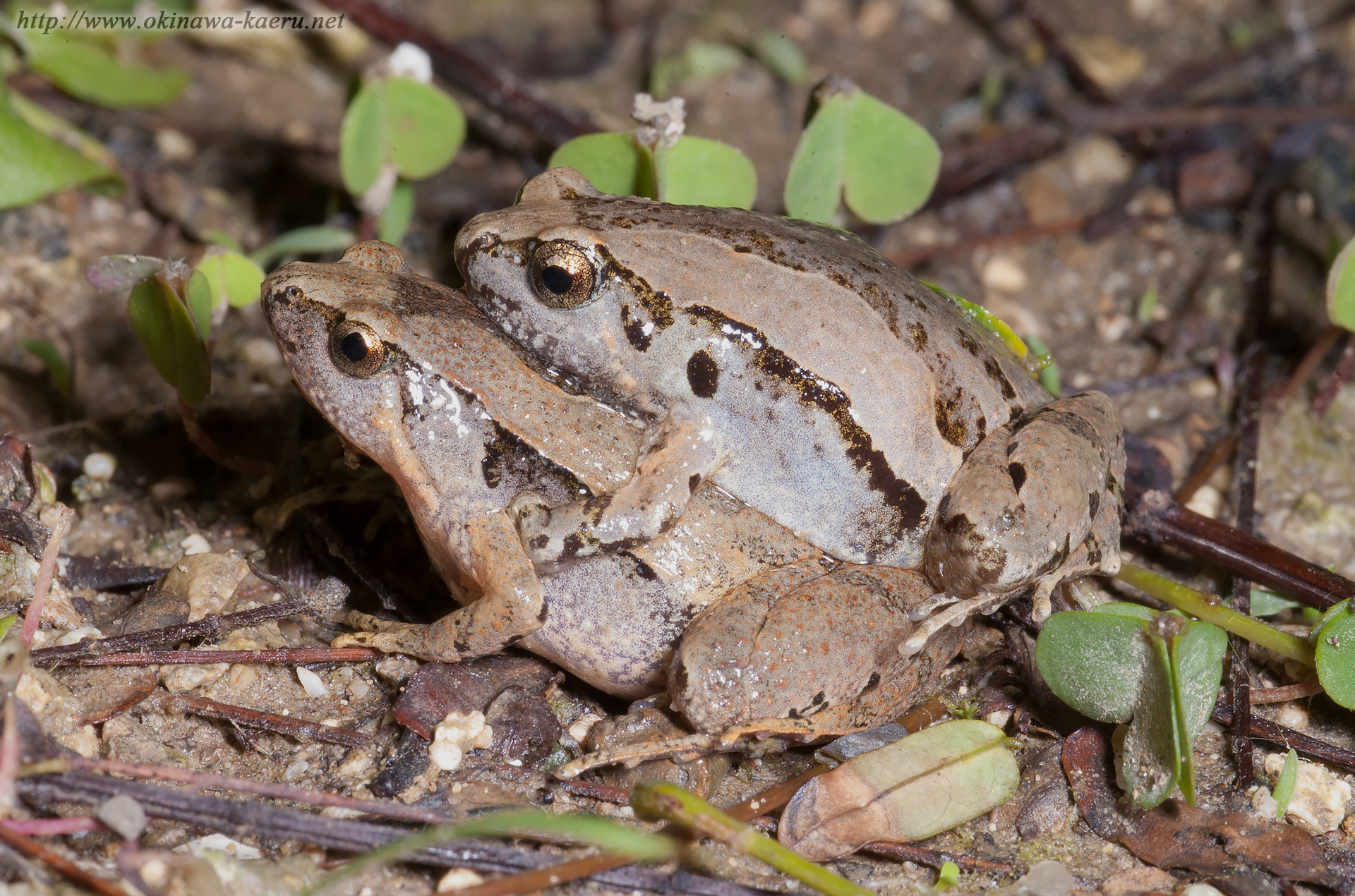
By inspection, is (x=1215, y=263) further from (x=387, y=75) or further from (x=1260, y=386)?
(x=387, y=75)

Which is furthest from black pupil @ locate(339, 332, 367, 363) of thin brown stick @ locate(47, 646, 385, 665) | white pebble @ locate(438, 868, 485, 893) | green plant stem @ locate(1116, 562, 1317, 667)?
green plant stem @ locate(1116, 562, 1317, 667)

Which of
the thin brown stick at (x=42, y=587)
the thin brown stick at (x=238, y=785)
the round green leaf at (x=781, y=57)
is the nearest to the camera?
the thin brown stick at (x=238, y=785)

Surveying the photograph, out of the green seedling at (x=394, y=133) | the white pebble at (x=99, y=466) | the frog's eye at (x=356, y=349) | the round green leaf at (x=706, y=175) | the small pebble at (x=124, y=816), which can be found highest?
the round green leaf at (x=706, y=175)

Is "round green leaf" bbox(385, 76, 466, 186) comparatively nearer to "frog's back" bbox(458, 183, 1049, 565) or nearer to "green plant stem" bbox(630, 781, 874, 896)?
"frog's back" bbox(458, 183, 1049, 565)

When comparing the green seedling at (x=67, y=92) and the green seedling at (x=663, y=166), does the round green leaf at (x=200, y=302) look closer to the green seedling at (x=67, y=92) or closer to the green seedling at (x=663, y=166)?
the green seedling at (x=67, y=92)

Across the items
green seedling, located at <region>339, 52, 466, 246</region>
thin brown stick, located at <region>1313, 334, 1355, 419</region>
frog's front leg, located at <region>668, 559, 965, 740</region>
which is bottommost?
frog's front leg, located at <region>668, 559, 965, 740</region>

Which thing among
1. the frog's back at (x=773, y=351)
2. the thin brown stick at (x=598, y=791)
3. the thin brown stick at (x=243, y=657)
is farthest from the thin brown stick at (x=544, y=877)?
the frog's back at (x=773, y=351)
